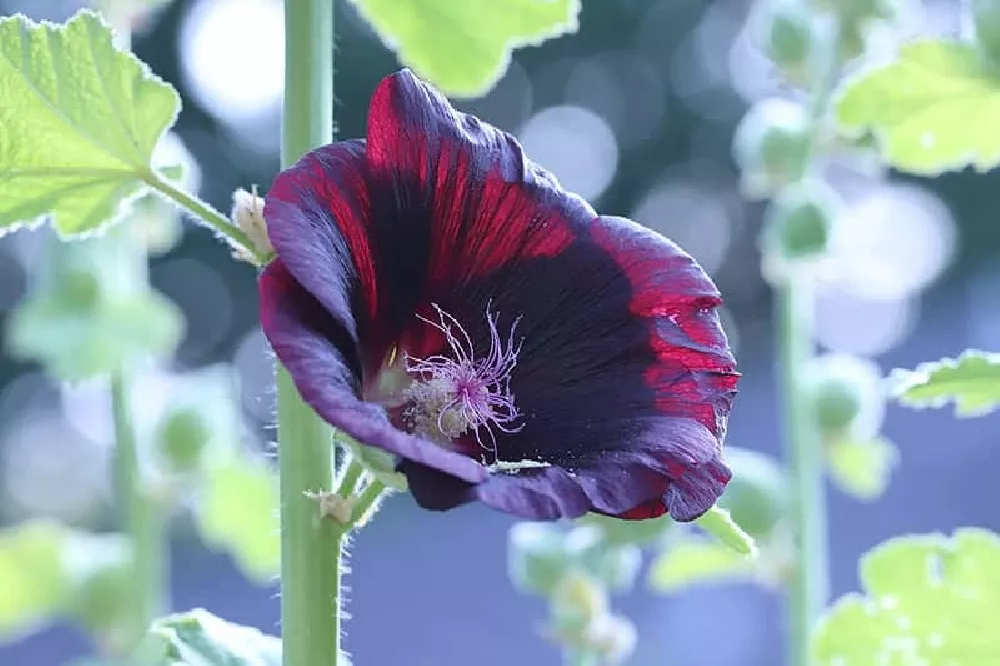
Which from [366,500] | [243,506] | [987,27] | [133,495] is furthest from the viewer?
[243,506]

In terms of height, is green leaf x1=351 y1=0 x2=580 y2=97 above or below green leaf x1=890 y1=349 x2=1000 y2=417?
above

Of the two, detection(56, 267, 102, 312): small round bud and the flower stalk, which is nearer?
the flower stalk

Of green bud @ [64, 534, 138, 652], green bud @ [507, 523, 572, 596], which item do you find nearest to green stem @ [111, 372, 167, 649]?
green bud @ [64, 534, 138, 652]

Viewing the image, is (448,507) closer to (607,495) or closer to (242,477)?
(607,495)

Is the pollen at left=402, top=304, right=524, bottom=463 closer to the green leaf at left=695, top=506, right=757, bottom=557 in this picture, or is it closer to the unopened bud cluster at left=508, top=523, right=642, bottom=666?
the green leaf at left=695, top=506, right=757, bottom=557

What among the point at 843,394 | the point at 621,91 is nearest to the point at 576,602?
the point at 843,394

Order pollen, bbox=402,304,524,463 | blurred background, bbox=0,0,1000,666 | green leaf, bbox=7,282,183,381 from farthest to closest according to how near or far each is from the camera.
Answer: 1. blurred background, bbox=0,0,1000,666
2. green leaf, bbox=7,282,183,381
3. pollen, bbox=402,304,524,463

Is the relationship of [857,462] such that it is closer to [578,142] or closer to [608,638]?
[608,638]

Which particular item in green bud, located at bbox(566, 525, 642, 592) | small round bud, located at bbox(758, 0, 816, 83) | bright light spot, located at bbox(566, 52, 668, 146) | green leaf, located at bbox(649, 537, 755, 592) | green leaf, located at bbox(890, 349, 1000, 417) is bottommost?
green leaf, located at bbox(890, 349, 1000, 417)
